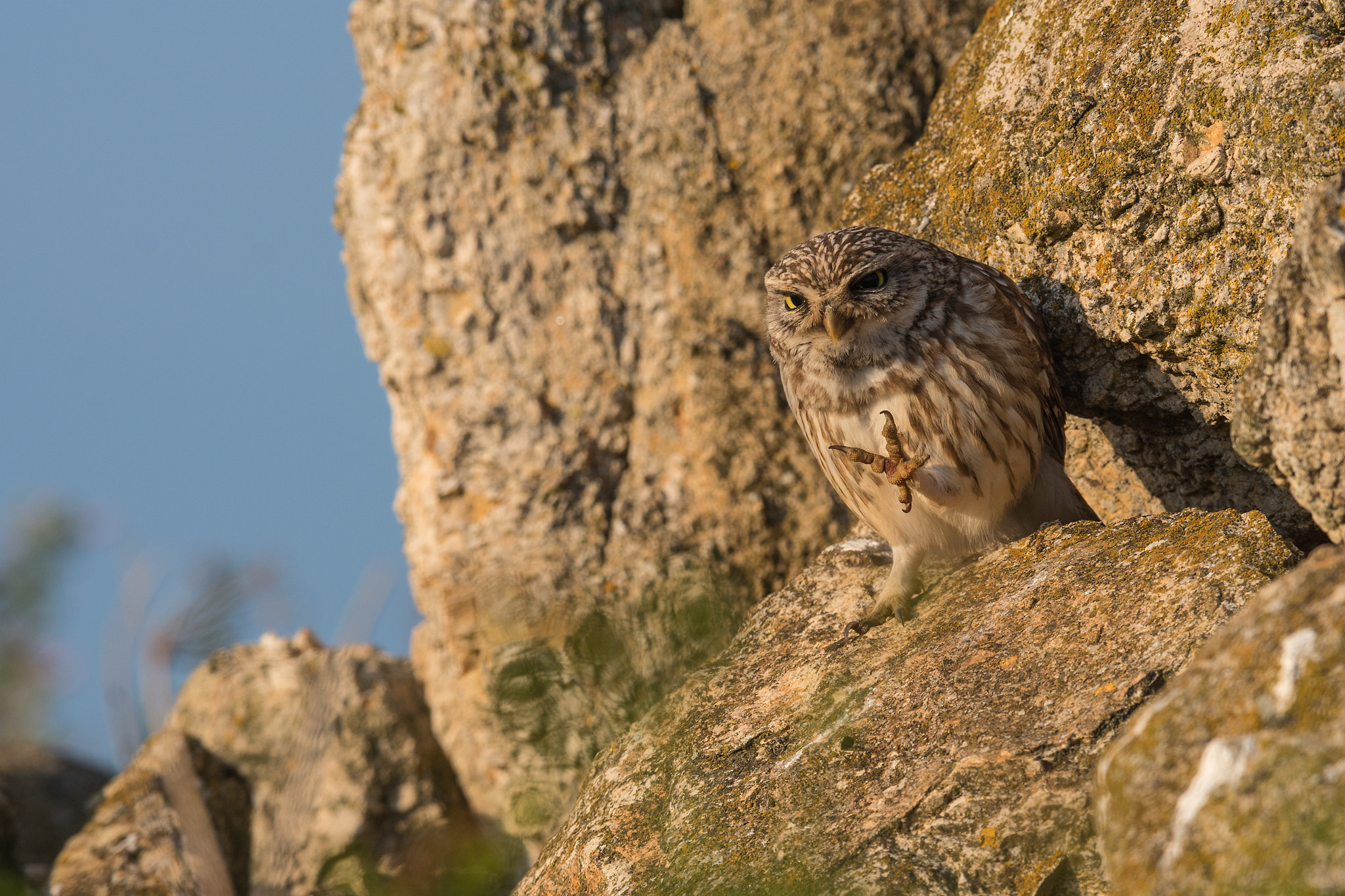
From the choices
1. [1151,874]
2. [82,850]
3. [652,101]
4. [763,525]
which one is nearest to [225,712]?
[82,850]

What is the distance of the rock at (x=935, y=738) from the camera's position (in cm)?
225

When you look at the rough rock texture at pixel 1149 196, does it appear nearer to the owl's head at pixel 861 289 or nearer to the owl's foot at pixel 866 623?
the owl's head at pixel 861 289

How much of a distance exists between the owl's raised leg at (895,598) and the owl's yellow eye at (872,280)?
0.81m

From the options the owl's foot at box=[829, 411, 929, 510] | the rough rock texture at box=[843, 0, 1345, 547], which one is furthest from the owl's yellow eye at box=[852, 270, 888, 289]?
the rough rock texture at box=[843, 0, 1345, 547]

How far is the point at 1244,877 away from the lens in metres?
1.48

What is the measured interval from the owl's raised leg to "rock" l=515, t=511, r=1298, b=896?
47 millimetres

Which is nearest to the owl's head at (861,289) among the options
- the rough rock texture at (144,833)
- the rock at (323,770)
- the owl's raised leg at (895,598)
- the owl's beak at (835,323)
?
the owl's beak at (835,323)

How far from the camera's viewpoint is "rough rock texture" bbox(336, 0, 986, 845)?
4965 mm

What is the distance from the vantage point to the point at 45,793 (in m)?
6.08

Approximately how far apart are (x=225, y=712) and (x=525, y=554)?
174 centimetres

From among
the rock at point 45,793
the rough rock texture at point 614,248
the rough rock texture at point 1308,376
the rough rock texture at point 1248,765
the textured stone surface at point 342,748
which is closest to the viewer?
the rough rock texture at point 1248,765

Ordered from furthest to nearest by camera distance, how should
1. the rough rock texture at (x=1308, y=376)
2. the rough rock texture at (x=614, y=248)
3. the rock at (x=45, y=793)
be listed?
1. the rock at (x=45, y=793)
2. the rough rock texture at (x=614, y=248)
3. the rough rock texture at (x=1308, y=376)

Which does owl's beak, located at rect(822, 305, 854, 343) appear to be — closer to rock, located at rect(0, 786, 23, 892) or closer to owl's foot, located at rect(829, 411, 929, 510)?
owl's foot, located at rect(829, 411, 929, 510)

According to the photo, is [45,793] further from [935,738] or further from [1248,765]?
[1248,765]
